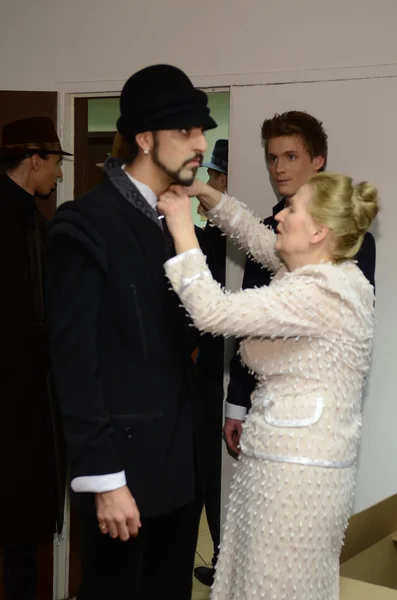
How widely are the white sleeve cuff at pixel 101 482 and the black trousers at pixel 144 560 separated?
137mm

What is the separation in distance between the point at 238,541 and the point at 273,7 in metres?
1.73

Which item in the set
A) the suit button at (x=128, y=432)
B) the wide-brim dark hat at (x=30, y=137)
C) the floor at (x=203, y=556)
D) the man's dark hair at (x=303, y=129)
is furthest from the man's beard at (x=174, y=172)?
the floor at (x=203, y=556)

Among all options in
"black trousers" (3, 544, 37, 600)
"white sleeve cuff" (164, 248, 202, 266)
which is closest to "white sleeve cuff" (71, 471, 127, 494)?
"white sleeve cuff" (164, 248, 202, 266)

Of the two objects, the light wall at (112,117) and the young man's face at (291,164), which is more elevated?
the light wall at (112,117)

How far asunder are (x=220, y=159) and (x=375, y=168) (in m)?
0.67

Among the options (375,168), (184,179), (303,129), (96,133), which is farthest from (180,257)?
(96,133)

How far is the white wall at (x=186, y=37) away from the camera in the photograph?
2375 millimetres

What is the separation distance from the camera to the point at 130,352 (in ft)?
4.83

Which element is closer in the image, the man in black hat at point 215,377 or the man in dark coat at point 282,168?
the man in dark coat at point 282,168

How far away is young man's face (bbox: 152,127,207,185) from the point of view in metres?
1.52

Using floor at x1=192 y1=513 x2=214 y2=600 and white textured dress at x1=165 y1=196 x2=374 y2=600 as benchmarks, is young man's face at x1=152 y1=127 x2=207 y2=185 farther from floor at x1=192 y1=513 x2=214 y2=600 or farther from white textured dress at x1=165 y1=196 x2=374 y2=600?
floor at x1=192 y1=513 x2=214 y2=600

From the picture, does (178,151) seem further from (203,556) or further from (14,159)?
(203,556)

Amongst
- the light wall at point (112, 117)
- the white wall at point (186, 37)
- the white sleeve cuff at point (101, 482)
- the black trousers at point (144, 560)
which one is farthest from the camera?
the light wall at point (112, 117)

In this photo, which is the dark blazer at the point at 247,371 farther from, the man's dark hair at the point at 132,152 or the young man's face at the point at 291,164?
the man's dark hair at the point at 132,152
